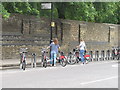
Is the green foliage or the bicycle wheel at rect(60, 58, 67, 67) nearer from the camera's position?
the bicycle wheel at rect(60, 58, 67, 67)

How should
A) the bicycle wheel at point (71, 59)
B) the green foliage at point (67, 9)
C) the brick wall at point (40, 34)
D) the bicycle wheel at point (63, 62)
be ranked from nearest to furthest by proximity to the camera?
1. the bicycle wheel at point (63, 62)
2. the bicycle wheel at point (71, 59)
3. the brick wall at point (40, 34)
4. the green foliage at point (67, 9)

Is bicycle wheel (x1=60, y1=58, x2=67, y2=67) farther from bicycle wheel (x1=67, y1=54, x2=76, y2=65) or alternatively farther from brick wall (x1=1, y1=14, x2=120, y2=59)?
brick wall (x1=1, y1=14, x2=120, y2=59)

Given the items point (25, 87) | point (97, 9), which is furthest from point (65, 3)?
point (25, 87)

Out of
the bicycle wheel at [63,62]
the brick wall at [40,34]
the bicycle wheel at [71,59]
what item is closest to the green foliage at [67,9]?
the brick wall at [40,34]

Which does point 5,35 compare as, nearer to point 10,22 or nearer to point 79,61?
point 10,22

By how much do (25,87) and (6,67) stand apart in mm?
8650

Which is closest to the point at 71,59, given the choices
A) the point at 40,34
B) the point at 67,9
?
the point at 40,34

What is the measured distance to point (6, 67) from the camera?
19.7 metres

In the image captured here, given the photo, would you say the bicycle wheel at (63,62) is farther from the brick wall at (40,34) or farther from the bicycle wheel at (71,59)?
the brick wall at (40,34)

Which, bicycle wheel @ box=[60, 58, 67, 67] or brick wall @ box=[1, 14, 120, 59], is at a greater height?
brick wall @ box=[1, 14, 120, 59]

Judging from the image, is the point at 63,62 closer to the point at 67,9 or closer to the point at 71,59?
the point at 71,59

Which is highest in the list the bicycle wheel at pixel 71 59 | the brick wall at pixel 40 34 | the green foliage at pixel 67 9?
the green foliage at pixel 67 9

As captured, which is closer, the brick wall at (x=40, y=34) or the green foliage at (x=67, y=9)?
the brick wall at (x=40, y=34)

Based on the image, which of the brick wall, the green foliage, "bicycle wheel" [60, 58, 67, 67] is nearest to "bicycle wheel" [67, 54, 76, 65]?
"bicycle wheel" [60, 58, 67, 67]
